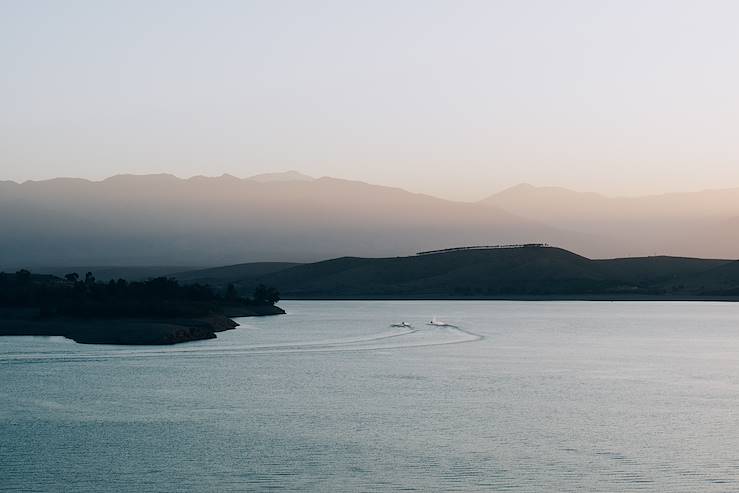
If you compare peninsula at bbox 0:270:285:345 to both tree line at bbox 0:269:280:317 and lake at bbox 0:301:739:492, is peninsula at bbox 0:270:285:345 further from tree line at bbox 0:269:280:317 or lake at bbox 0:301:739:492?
lake at bbox 0:301:739:492

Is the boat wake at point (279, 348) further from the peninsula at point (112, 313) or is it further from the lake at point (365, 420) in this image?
the peninsula at point (112, 313)

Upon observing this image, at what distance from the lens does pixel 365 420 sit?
180ft

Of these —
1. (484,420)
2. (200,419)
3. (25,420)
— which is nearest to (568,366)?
(484,420)

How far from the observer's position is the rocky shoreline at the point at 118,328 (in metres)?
116

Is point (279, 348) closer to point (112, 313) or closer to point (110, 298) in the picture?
point (112, 313)

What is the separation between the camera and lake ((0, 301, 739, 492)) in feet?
135

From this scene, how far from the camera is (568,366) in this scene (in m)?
88.4

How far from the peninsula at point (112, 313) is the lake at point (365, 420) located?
16373mm

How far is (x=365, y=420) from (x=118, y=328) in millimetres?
74989

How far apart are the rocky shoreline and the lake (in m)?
11.8

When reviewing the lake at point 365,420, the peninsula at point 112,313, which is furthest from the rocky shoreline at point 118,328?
the lake at point 365,420

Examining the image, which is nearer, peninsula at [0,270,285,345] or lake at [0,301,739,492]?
lake at [0,301,739,492]

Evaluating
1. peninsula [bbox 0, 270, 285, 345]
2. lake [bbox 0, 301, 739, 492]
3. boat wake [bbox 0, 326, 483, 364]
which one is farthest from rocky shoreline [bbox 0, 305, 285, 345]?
lake [bbox 0, 301, 739, 492]

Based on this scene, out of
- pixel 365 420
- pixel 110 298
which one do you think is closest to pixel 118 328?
pixel 110 298
